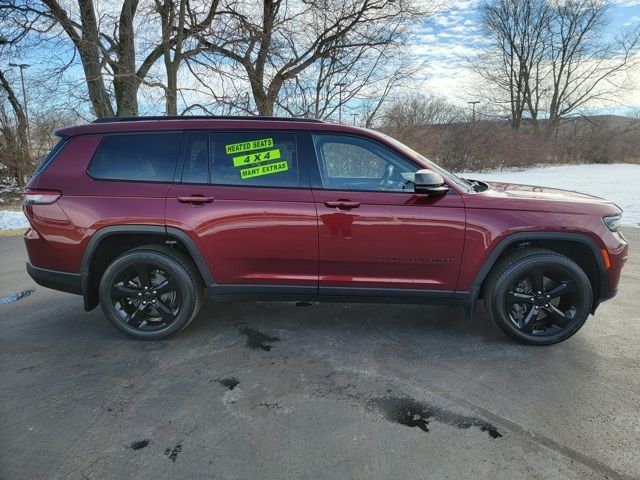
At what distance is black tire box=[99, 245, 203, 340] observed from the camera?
353cm

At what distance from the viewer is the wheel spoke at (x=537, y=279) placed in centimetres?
343

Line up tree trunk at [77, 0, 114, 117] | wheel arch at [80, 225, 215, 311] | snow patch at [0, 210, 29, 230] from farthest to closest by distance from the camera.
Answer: tree trunk at [77, 0, 114, 117], snow patch at [0, 210, 29, 230], wheel arch at [80, 225, 215, 311]

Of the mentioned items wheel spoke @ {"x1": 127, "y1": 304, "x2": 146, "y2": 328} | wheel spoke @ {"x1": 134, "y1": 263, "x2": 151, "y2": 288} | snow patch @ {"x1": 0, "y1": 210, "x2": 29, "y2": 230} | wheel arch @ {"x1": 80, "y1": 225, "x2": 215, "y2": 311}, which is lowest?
snow patch @ {"x1": 0, "y1": 210, "x2": 29, "y2": 230}

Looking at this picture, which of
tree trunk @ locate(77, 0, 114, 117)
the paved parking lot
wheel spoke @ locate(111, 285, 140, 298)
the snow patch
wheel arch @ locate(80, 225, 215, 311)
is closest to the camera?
the paved parking lot

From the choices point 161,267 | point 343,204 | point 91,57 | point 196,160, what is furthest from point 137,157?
point 91,57

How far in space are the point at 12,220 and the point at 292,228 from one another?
405 inches

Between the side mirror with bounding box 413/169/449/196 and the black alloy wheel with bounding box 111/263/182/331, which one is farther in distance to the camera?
the black alloy wheel with bounding box 111/263/182/331

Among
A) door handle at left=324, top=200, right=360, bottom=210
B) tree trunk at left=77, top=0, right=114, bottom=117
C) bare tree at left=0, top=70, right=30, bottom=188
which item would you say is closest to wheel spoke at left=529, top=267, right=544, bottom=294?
door handle at left=324, top=200, right=360, bottom=210

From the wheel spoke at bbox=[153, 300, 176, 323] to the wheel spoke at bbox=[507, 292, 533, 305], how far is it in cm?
280

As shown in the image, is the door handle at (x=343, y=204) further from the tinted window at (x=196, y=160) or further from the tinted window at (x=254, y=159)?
the tinted window at (x=196, y=160)

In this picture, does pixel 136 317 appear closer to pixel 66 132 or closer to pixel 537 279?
pixel 66 132

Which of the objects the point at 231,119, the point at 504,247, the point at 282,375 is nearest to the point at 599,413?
the point at 504,247

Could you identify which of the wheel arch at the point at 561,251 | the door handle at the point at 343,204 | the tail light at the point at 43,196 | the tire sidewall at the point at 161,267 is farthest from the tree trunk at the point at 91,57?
the wheel arch at the point at 561,251

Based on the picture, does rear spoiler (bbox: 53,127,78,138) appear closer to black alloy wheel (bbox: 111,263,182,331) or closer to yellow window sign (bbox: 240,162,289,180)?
black alloy wheel (bbox: 111,263,182,331)
